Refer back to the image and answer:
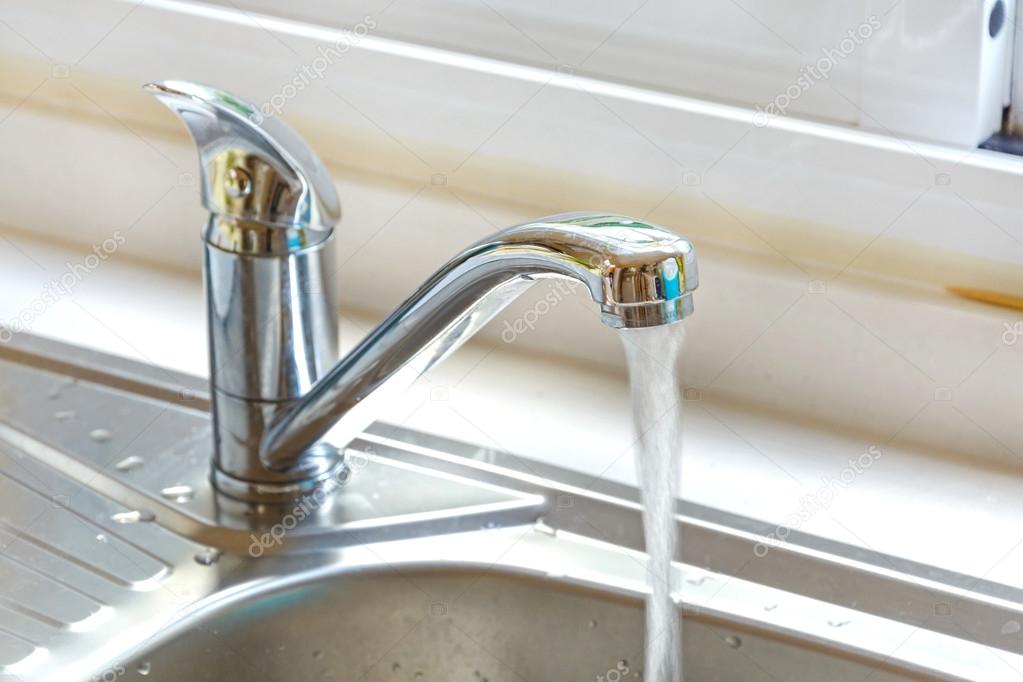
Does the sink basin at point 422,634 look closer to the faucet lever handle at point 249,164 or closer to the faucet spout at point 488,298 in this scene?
the faucet spout at point 488,298

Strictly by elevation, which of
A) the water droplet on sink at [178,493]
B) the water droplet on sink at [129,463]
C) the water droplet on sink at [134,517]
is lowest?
the water droplet on sink at [134,517]

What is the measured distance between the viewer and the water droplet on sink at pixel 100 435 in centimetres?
75

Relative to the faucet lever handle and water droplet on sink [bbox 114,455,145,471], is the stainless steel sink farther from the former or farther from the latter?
the faucet lever handle

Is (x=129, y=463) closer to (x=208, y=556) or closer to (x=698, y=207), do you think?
(x=208, y=556)

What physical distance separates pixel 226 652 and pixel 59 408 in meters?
0.20

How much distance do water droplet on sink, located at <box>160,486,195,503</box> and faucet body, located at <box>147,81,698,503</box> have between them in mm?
21

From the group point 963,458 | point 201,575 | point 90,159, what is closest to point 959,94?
point 963,458

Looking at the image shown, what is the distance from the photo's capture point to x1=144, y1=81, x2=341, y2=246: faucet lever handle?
60 cm

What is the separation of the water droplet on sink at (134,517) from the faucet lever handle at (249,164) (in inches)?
6.7

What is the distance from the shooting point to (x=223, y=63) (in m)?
0.90

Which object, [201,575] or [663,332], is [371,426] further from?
[663,332]

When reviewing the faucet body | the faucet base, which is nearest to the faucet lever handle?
the faucet body

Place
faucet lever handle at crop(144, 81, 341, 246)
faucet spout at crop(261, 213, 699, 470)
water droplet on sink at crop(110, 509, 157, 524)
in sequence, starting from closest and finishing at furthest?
1. faucet spout at crop(261, 213, 699, 470)
2. faucet lever handle at crop(144, 81, 341, 246)
3. water droplet on sink at crop(110, 509, 157, 524)

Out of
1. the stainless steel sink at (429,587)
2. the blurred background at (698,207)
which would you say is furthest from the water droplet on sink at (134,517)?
the blurred background at (698,207)
